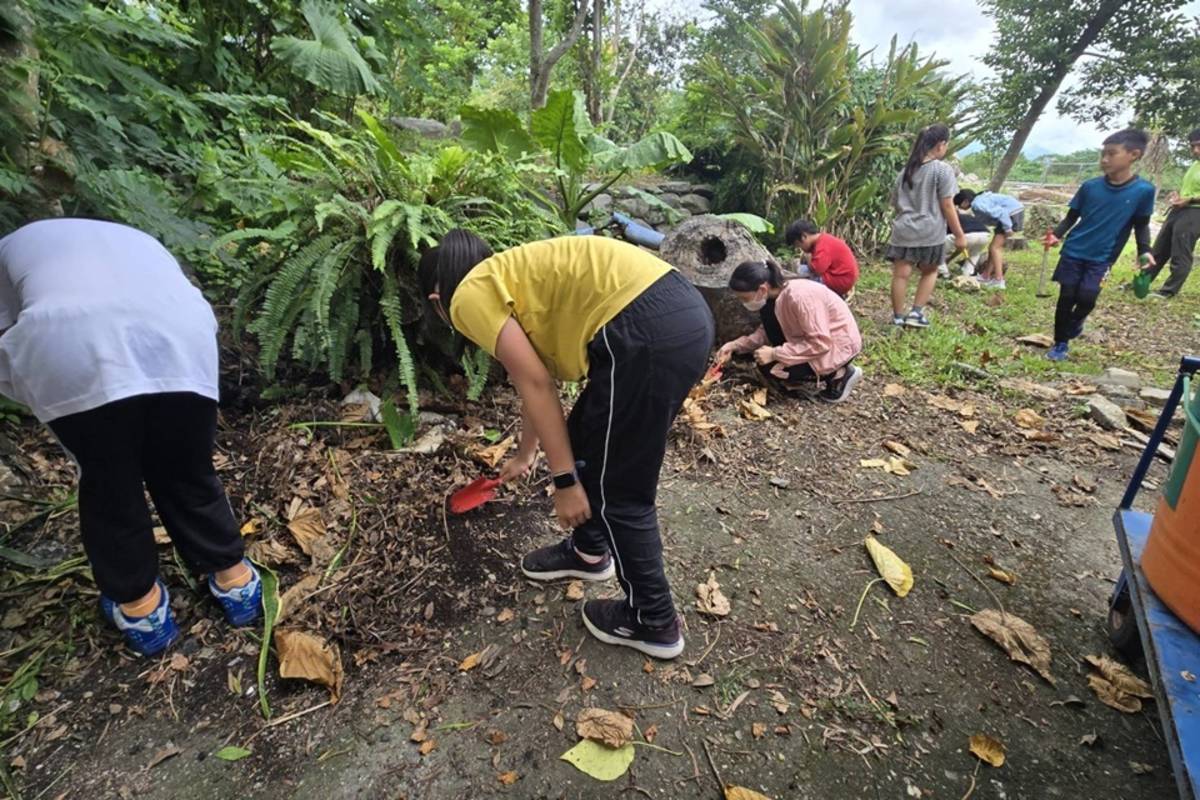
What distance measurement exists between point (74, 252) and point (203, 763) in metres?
1.42

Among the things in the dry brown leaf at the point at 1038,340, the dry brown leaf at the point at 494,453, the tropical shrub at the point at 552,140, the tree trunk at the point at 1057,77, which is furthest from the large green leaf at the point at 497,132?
the tree trunk at the point at 1057,77

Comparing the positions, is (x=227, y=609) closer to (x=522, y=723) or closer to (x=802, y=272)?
(x=522, y=723)

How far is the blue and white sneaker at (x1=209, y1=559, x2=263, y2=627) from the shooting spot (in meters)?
1.86

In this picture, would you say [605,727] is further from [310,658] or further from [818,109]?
[818,109]

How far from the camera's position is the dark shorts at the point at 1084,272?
14.0ft

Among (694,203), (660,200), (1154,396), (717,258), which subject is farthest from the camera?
(694,203)

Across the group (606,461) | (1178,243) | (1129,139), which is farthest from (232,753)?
(1178,243)

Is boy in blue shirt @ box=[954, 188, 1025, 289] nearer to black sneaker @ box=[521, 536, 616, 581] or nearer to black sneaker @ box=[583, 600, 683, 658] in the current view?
black sneaker @ box=[521, 536, 616, 581]

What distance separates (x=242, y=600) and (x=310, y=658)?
33 centimetres

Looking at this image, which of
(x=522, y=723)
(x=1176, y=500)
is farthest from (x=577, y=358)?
(x=1176, y=500)

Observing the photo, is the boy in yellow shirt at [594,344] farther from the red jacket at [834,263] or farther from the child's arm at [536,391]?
the red jacket at [834,263]

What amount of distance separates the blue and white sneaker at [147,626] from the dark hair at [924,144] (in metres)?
5.83

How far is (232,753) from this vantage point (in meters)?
1.56

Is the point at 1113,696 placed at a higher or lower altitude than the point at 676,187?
lower
